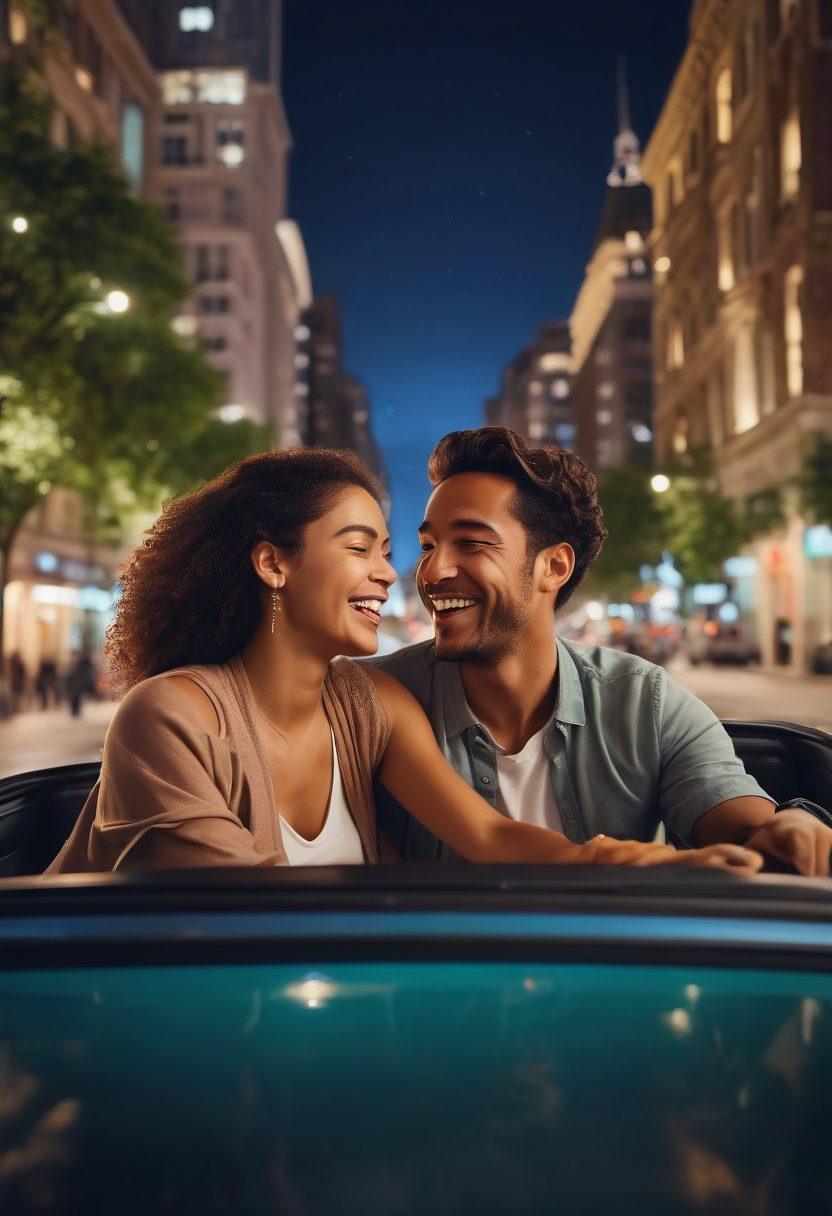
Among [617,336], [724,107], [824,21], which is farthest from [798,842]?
[617,336]

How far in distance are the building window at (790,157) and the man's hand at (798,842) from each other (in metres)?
40.3

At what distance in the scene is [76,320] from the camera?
779 inches

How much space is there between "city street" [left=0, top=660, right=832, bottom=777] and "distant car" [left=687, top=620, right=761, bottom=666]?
19.1 feet

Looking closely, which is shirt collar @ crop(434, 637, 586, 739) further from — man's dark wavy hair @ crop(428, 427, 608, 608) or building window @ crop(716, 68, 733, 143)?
building window @ crop(716, 68, 733, 143)

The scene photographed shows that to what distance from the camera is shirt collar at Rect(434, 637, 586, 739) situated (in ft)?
8.75

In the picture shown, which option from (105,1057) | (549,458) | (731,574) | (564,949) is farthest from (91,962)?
(731,574)

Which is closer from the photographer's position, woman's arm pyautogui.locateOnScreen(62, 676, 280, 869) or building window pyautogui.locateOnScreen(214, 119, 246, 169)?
woman's arm pyautogui.locateOnScreen(62, 676, 280, 869)

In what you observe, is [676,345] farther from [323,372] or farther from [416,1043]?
[323,372]

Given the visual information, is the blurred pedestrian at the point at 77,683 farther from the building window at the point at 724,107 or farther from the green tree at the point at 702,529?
the building window at the point at 724,107

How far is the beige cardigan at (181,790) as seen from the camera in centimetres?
181

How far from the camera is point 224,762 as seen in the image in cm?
207

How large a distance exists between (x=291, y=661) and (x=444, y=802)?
43 cm

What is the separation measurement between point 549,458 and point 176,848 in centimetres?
136

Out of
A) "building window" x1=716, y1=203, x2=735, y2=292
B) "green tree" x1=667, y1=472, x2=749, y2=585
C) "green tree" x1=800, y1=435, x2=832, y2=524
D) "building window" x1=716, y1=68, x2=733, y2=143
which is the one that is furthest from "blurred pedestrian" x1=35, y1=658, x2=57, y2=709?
"building window" x1=716, y1=68, x2=733, y2=143
